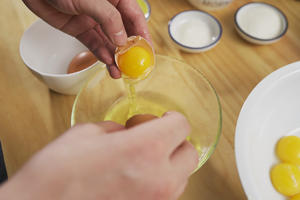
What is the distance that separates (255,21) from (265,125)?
667 millimetres

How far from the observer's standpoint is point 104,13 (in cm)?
89

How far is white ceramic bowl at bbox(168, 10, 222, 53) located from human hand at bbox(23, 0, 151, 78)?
0.94 feet

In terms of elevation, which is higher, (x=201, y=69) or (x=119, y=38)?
(x=119, y=38)

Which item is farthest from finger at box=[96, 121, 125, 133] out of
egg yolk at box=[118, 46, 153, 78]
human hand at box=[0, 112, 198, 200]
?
egg yolk at box=[118, 46, 153, 78]

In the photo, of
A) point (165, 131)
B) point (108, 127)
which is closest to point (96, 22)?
point (108, 127)

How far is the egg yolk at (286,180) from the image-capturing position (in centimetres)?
93

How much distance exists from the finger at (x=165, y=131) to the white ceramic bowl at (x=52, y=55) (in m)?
0.63

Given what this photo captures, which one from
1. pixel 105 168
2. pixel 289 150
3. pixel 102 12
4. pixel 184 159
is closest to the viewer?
pixel 105 168

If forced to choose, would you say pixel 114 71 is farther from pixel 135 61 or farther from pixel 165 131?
pixel 165 131

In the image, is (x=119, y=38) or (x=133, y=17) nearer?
(x=119, y=38)

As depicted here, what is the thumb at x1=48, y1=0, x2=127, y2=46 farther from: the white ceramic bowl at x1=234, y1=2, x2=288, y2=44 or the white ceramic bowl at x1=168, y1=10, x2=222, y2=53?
the white ceramic bowl at x1=234, y1=2, x2=288, y2=44

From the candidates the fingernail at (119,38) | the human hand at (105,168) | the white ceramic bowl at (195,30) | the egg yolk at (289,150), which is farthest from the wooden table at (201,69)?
the human hand at (105,168)

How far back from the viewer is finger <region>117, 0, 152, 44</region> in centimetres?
112

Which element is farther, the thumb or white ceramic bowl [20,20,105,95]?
white ceramic bowl [20,20,105,95]
